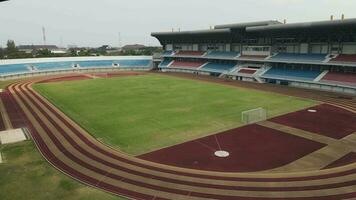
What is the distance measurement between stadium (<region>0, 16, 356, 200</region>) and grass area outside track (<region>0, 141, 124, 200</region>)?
→ 83cm

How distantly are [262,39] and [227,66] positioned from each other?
45.6ft

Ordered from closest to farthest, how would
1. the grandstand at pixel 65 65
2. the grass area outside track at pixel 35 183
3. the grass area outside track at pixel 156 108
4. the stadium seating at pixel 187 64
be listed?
the grass area outside track at pixel 35 183 → the grass area outside track at pixel 156 108 → the grandstand at pixel 65 65 → the stadium seating at pixel 187 64

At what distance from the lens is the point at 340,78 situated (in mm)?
59594

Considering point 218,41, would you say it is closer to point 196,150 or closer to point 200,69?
point 200,69

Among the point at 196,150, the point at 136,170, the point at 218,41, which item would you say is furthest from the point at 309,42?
the point at 136,170

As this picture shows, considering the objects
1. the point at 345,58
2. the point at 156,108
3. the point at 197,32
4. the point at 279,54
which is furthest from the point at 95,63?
the point at 345,58

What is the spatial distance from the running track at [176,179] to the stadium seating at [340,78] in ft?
133

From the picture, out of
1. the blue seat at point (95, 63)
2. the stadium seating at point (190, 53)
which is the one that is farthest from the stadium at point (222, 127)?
the blue seat at point (95, 63)

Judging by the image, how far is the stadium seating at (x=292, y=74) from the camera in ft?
214

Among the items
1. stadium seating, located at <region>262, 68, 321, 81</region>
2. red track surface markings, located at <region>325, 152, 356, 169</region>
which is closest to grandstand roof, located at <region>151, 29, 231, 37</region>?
stadium seating, located at <region>262, 68, 321, 81</region>

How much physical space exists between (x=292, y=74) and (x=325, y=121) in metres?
35.1

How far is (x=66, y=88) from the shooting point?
2505 inches

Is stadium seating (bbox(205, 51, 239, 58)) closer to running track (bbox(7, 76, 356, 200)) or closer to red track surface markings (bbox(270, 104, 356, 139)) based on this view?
red track surface markings (bbox(270, 104, 356, 139))

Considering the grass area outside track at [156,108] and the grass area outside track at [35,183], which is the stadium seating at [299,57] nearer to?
the grass area outside track at [156,108]
